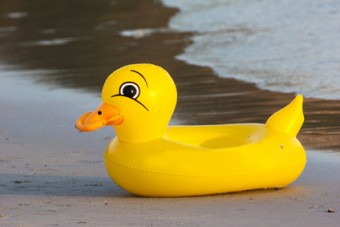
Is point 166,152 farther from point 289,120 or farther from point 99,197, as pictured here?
point 289,120

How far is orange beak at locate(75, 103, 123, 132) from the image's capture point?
6488mm

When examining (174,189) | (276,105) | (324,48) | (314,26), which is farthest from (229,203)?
(314,26)

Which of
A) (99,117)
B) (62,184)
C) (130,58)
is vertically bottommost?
(130,58)

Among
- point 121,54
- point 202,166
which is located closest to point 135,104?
point 202,166

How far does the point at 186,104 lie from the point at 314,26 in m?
5.69

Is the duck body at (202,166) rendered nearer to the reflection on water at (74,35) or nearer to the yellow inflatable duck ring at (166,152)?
the yellow inflatable duck ring at (166,152)

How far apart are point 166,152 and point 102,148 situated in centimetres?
187

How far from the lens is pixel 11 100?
1130 cm

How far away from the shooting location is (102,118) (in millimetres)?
6523

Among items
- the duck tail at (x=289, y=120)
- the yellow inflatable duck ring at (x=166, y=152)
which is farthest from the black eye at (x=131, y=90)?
the duck tail at (x=289, y=120)

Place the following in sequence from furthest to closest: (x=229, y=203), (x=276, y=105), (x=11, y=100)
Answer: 1. (x=11, y=100)
2. (x=276, y=105)
3. (x=229, y=203)

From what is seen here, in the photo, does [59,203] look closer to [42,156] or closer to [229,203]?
[229,203]

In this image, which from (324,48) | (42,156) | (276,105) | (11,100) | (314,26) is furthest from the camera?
(314,26)

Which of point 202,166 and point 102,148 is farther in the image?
point 102,148
